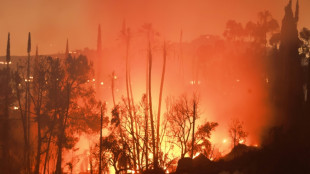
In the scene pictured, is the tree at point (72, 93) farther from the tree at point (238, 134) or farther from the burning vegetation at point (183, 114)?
the tree at point (238, 134)

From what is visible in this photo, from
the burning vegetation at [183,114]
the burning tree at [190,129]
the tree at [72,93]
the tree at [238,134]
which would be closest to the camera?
the burning vegetation at [183,114]

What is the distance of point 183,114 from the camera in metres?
36.8

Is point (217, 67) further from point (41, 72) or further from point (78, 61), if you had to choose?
point (41, 72)

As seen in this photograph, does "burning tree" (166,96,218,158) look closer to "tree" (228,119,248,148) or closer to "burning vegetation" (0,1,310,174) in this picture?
"burning vegetation" (0,1,310,174)

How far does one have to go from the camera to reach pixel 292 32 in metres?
38.7

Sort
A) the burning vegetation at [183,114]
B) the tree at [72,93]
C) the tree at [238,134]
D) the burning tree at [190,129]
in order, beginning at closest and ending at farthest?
the burning vegetation at [183,114], the tree at [72,93], the burning tree at [190,129], the tree at [238,134]

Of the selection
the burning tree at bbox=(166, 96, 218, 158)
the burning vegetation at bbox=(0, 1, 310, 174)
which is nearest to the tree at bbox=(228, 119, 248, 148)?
the burning vegetation at bbox=(0, 1, 310, 174)

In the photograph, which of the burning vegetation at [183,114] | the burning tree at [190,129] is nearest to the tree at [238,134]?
the burning vegetation at [183,114]

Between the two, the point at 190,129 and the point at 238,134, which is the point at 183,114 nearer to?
the point at 190,129

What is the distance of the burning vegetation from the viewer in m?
32.6

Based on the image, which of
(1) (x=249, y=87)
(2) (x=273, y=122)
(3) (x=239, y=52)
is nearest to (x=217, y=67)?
(3) (x=239, y=52)

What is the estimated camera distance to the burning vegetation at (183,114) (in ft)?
107

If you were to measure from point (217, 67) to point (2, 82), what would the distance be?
46.2 meters

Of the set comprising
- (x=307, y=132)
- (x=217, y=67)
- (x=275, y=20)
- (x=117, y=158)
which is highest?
(x=275, y=20)
